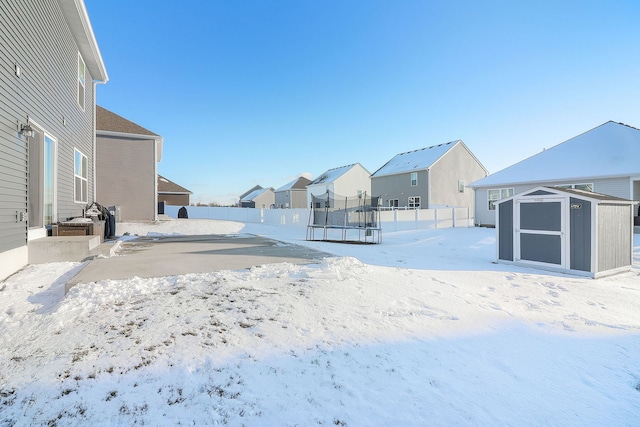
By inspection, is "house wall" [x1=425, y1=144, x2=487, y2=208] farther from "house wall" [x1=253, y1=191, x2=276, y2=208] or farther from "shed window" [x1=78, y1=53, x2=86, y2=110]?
"house wall" [x1=253, y1=191, x2=276, y2=208]

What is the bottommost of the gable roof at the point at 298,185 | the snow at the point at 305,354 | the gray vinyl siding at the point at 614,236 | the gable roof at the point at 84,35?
the snow at the point at 305,354

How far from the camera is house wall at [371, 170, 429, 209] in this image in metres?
24.2

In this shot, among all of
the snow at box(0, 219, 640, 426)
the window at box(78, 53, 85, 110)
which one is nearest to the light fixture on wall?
the snow at box(0, 219, 640, 426)

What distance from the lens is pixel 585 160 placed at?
15531mm

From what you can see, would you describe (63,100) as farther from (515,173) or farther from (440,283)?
(515,173)

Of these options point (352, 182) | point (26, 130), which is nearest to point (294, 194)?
point (352, 182)

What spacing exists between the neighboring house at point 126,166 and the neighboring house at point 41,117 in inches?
175

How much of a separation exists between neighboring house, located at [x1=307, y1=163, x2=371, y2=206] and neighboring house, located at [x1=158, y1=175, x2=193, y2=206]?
45.8ft

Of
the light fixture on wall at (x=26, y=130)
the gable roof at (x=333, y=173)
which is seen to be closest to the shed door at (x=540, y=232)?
the light fixture on wall at (x=26, y=130)

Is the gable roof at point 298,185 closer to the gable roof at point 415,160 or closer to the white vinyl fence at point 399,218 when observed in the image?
the gable roof at point 415,160

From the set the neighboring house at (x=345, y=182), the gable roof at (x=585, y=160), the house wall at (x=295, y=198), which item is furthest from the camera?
the house wall at (x=295, y=198)

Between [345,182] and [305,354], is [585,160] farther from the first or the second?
[345,182]

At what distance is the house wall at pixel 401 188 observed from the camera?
2423cm

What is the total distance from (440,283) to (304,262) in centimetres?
242
